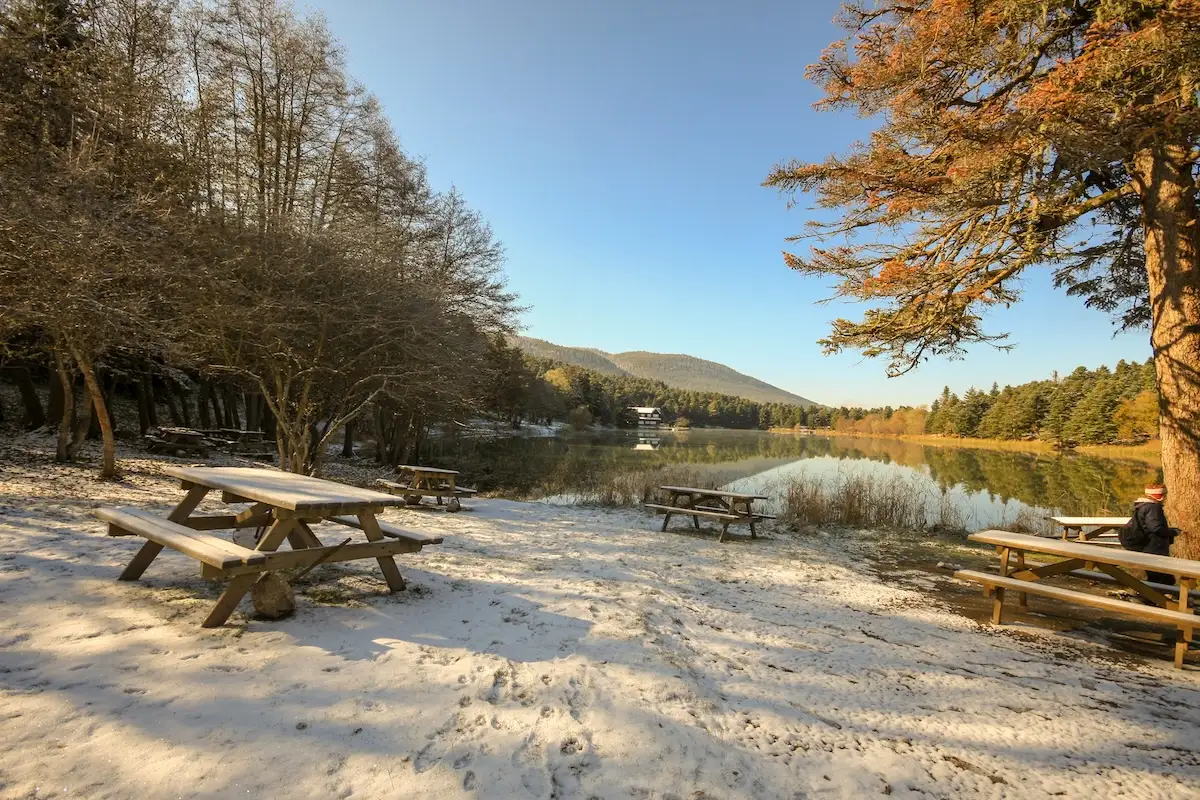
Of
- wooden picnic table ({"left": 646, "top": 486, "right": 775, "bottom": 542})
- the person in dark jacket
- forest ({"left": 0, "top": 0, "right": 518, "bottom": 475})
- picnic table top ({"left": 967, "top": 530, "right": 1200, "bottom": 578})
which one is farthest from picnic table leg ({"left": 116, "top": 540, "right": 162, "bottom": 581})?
the person in dark jacket

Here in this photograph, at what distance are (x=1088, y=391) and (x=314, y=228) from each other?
63.3m

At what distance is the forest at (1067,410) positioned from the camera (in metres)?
42.9

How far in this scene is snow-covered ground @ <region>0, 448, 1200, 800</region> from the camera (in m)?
2.12

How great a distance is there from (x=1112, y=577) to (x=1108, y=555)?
83 centimetres

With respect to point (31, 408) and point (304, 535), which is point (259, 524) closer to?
point (304, 535)

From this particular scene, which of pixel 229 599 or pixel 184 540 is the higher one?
pixel 184 540

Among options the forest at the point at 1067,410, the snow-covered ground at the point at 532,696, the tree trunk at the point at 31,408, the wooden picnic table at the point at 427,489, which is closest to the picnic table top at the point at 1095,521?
Answer: the snow-covered ground at the point at 532,696

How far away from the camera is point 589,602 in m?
4.35

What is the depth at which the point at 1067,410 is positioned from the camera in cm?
5125

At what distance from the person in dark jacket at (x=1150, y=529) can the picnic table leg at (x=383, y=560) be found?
7042mm

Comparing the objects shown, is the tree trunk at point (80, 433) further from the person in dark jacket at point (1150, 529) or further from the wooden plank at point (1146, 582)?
the person in dark jacket at point (1150, 529)

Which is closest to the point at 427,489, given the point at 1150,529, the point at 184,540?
the point at 184,540

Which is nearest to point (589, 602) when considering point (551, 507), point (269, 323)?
point (551, 507)

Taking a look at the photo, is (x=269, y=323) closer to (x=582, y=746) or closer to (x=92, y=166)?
(x=92, y=166)
